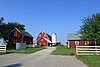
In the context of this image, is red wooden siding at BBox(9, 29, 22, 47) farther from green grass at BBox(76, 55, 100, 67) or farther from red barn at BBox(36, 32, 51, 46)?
green grass at BBox(76, 55, 100, 67)

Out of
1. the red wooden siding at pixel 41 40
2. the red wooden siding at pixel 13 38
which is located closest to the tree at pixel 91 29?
the red wooden siding at pixel 13 38

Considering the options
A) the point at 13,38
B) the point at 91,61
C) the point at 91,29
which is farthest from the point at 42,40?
the point at 91,61

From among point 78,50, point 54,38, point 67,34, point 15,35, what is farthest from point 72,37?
→ point 54,38

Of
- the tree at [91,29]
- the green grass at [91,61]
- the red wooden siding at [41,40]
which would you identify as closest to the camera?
the green grass at [91,61]

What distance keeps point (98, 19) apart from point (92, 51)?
1129cm

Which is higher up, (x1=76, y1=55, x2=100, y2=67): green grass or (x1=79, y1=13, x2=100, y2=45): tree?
(x1=79, y1=13, x2=100, y2=45): tree

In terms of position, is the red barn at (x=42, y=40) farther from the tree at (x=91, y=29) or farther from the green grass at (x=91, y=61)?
the green grass at (x=91, y=61)

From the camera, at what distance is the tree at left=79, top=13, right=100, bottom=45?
34750 millimetres

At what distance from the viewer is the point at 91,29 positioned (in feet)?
118

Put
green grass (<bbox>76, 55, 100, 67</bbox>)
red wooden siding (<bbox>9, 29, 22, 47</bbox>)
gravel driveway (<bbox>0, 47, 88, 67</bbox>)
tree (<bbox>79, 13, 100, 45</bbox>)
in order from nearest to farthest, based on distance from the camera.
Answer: gravel driveway (<bbox>0, 47, 88, 67</bbox>) → green grass (<bbox>76, 55, 100, 67</bbox>) → tree (<bbox>79, 13, 100, 45</bbox>) → red wooden siding (<bbox>9, 29, 22, 47</bbox>)

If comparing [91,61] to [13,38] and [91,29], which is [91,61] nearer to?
[91,29]

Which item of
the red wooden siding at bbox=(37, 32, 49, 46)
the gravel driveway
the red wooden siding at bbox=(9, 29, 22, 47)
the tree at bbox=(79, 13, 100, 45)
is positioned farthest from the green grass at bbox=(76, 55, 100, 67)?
the red wooden siding at bbox=(37, 32, 49, 46)

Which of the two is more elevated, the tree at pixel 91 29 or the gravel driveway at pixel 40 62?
the tree at pixel 91 29

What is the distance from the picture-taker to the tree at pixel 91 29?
3475cm
